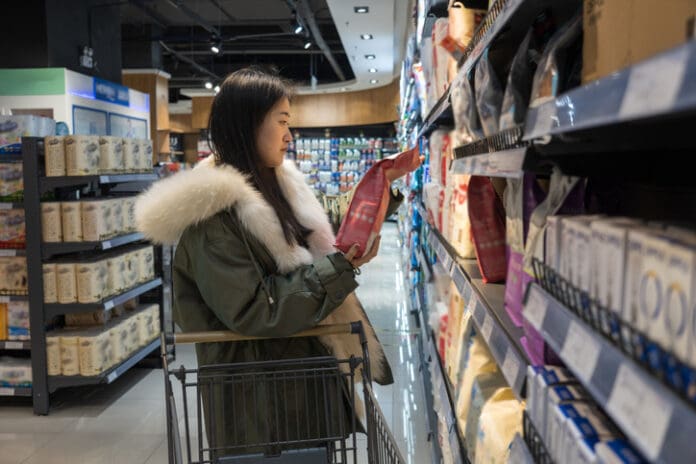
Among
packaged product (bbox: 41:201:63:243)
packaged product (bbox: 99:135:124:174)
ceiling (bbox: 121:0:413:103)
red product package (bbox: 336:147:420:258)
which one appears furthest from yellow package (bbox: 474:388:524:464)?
ceiling (bbox: 121:0:413:103)

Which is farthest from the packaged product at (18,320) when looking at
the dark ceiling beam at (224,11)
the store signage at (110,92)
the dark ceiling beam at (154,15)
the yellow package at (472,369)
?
the dark ceiling beam at (224,11)

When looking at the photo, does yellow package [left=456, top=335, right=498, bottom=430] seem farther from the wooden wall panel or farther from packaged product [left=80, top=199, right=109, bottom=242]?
the wooden wall panel

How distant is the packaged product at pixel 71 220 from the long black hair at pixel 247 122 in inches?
87.1

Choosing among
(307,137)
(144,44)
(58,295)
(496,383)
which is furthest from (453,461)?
(307,137)

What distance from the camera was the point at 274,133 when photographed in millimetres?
2045

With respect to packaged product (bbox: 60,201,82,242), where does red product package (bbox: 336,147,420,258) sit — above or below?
above

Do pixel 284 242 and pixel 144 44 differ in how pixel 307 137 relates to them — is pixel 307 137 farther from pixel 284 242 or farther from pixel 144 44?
pixel 284 242

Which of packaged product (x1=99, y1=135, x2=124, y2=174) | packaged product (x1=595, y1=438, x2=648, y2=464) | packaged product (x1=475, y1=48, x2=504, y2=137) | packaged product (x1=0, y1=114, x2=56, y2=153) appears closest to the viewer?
packaged product (x1=595, y1=438, x2=648, y2=464)

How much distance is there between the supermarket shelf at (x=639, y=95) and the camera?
463mm

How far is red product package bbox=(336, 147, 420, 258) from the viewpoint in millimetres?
1909

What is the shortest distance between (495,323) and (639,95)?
0.91 m

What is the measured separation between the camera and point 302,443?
1990 millimetres

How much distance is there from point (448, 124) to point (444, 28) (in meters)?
0.97

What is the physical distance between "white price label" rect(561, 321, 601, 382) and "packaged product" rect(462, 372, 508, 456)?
0.90 meters
